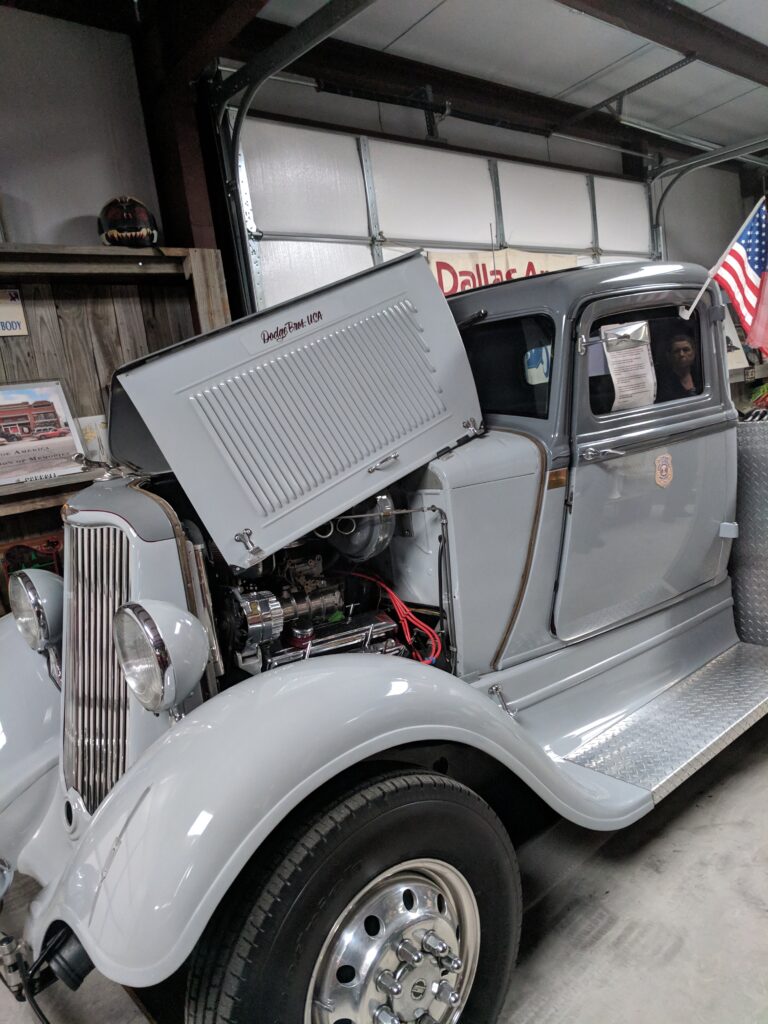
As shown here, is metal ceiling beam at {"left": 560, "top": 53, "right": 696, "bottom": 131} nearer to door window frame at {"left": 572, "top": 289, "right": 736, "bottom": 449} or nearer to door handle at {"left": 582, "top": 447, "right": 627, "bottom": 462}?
door window frame at {"left": 572, "top": 289, "right": 736, "bottom": 449}

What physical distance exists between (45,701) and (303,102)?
176 inches

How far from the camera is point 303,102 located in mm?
4832

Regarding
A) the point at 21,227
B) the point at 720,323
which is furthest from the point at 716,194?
the point at 21,227

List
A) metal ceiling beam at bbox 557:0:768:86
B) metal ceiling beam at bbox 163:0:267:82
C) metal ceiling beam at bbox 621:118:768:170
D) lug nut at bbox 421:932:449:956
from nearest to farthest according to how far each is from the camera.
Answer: lug nut at bbox 421:932:449:956 → metal ceiling beam at bbox 163:0:267:82 → metal ceiling beam at bbox 557:0:768:86 → metal ceiling beam at bbox 621:118:768:170

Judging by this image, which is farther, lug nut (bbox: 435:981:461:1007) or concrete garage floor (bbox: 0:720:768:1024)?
concrete garage floor (bbox: 0:720:768:1024)

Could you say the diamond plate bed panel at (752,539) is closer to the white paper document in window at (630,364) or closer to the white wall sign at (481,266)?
the white paper document in window at (630,364)

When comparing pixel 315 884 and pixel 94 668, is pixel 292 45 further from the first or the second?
pixel 315 884

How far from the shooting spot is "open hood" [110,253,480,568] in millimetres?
1768

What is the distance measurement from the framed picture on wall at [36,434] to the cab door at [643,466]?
275 centimetres

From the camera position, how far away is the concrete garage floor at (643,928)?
5.50 feet

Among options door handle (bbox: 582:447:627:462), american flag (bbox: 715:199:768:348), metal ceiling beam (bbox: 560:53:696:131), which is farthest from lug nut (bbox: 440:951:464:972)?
metal ceiling beam (bbox: 560:53:696:131)

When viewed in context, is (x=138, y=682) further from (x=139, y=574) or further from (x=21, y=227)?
(x=21, y=227)

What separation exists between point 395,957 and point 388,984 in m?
0.05

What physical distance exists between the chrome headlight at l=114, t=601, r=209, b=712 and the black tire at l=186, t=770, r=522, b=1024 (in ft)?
1.28
